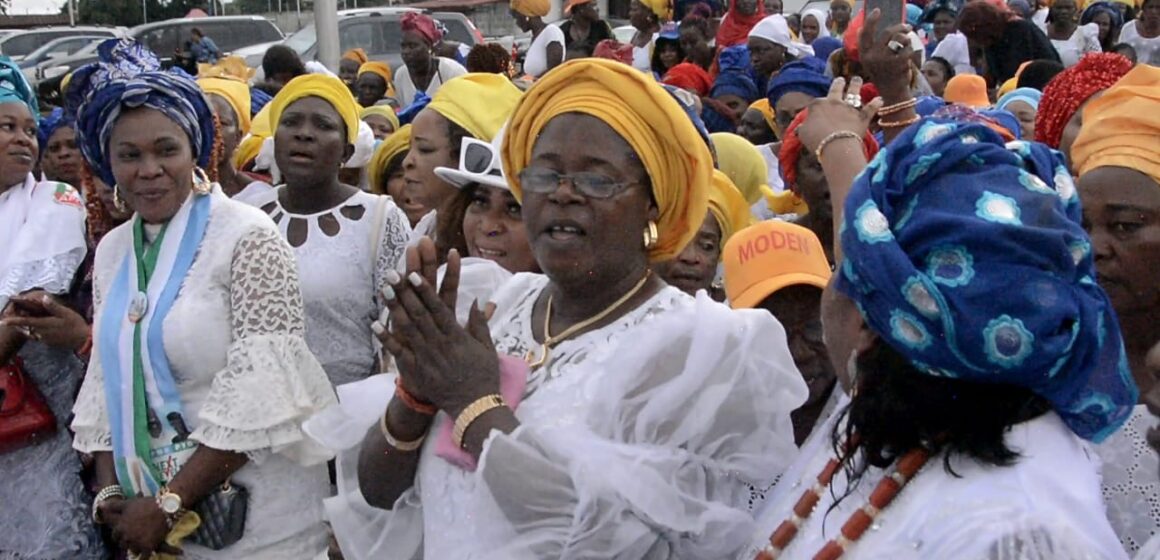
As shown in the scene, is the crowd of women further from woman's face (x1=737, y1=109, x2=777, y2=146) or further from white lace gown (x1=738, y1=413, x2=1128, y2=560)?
woman's face (x1=737, y1=109, x2=777, y2=146)

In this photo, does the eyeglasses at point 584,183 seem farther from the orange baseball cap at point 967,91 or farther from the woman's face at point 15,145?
the orange baseball cap at point 967,91

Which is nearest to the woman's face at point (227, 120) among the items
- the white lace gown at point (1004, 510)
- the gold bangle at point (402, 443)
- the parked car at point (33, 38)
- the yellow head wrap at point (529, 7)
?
the gold bangle at point (402, 443)

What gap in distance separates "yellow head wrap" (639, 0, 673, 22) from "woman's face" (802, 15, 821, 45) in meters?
1.93

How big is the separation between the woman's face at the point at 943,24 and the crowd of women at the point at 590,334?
293 inches

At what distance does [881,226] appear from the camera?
1.68 m

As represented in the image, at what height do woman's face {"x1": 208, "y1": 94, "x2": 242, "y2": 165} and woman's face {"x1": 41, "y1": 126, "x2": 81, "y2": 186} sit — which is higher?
woman's face {"x1": 208, "y1": 94, "x2": 242, "y2": 165}

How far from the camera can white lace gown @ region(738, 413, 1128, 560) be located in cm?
157

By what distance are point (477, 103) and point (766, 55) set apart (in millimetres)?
5535

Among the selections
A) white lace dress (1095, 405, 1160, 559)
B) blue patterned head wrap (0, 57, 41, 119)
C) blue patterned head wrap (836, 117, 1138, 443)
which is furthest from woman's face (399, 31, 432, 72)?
blue patterned head wrap (836, 117, 1138, 443)

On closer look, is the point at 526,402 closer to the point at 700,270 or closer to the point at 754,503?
the point at 754,503

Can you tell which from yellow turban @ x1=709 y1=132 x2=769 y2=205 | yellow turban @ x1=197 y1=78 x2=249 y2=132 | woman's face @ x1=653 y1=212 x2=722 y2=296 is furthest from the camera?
yellow turban @ x1=197 y1=78 x2=249 y2=132

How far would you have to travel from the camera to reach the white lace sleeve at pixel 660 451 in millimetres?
1998

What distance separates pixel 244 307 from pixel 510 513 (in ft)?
4.89

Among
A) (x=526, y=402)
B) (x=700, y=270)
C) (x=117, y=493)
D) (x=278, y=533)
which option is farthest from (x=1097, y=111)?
(x=117, y=493)
